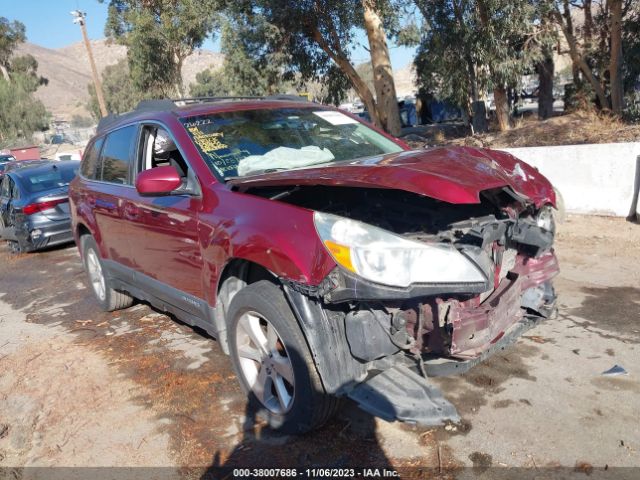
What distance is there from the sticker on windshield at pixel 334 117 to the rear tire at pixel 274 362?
1.95 meters

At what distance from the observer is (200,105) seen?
4480 millimetres

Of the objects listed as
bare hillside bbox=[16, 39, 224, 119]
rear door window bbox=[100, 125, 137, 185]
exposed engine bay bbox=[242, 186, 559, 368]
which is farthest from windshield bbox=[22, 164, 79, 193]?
bare hillside bbox=[16, 39, 224, 119]

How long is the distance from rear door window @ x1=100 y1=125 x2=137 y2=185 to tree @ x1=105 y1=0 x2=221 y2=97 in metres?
18.3

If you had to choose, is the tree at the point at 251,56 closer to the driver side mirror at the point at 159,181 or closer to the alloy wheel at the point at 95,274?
the alloy wheel at the point at 95,274

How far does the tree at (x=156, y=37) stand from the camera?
25.2 metres

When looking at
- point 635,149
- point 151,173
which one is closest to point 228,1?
point 635,149

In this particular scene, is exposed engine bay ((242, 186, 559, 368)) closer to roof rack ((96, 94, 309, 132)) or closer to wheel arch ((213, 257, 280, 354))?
wheel arch ((213, 257, 280, 354))

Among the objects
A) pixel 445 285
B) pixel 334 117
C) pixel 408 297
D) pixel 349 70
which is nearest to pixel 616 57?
pixel 349 70

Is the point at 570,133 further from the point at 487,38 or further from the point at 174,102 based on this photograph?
the point at 174,102

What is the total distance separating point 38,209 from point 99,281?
4.39 meters

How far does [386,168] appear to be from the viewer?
3020mm

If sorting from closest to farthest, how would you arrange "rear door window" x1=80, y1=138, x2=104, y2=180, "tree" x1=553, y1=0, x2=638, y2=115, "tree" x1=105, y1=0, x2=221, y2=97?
"rear door window" x1=80, y1=138, x2=104, y2=180 → "tree" x1=553, y1=0, x2=638, y2=115 → "tree" x1=105, y1=0, x2=221, y2=97

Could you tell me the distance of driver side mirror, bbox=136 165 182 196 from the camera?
3.57 metres

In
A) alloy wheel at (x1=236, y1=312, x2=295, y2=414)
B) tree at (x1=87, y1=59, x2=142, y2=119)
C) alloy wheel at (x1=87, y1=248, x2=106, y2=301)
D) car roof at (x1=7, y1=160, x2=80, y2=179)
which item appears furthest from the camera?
tree at (x1=87, y1=59, x2=142, y2=119)
